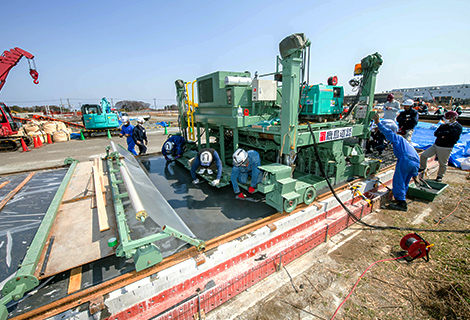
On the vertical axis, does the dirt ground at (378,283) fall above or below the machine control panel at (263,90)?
below

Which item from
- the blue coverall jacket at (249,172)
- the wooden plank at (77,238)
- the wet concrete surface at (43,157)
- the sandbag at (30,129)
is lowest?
the wet concrete surface at (43,157)

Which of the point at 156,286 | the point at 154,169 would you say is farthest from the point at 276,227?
the point at 154,169

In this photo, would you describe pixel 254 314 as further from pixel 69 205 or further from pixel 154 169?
pixel 154 169

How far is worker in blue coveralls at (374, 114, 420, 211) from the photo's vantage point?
14.8 feet

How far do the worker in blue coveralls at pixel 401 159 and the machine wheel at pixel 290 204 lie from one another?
286cm

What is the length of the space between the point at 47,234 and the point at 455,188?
954 cm

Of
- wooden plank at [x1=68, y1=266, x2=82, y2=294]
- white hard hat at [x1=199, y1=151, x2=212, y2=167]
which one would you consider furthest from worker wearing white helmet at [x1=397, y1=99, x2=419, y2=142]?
wooden plank at [x1=68, y1=266, x2=82, y2=294]

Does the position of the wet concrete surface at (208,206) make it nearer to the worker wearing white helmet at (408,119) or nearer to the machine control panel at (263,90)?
the machine control panel at (263,90)

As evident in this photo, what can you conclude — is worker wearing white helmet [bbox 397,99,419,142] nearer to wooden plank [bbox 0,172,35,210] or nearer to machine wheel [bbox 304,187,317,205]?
machine wheel [bbox 304,187,317,205]

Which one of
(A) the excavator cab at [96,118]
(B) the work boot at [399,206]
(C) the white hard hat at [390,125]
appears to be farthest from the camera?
(A) the excavator cab at [96,118]

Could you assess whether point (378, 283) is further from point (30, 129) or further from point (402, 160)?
point (30, 129)

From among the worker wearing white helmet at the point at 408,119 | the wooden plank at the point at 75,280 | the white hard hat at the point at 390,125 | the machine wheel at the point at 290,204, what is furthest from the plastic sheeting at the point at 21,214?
the worker wearing white helmet at the point at 408,119

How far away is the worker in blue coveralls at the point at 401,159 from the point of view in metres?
4.52

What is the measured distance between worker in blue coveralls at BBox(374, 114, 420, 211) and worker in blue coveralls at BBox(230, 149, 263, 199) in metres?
2.98
